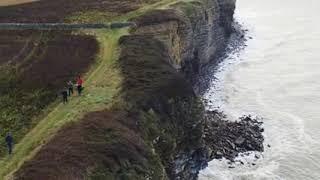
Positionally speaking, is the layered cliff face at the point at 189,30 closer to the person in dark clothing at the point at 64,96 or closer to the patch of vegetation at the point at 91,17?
the patch of vegetation at the point at 91,17

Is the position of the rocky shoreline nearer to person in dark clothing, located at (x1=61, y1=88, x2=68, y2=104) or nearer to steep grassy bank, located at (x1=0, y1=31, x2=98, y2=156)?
person in dark clothing, located at (x1=61, y1=88, x2=68, y2=104)

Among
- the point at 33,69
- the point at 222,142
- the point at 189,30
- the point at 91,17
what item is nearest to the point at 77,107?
the point at 33,69

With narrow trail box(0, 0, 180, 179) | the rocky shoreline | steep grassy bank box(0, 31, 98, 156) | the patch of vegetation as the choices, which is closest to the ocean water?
the rocky shoreline

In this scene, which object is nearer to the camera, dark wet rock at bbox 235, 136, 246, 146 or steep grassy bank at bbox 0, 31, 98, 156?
steep grassy bank at bbox 0, 31, 98, 156

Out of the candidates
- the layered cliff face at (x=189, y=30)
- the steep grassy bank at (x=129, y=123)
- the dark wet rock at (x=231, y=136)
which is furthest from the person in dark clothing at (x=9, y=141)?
the dark wet rock at (x=231, y=136)

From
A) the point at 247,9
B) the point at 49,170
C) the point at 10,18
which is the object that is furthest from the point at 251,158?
the point at 247,9
